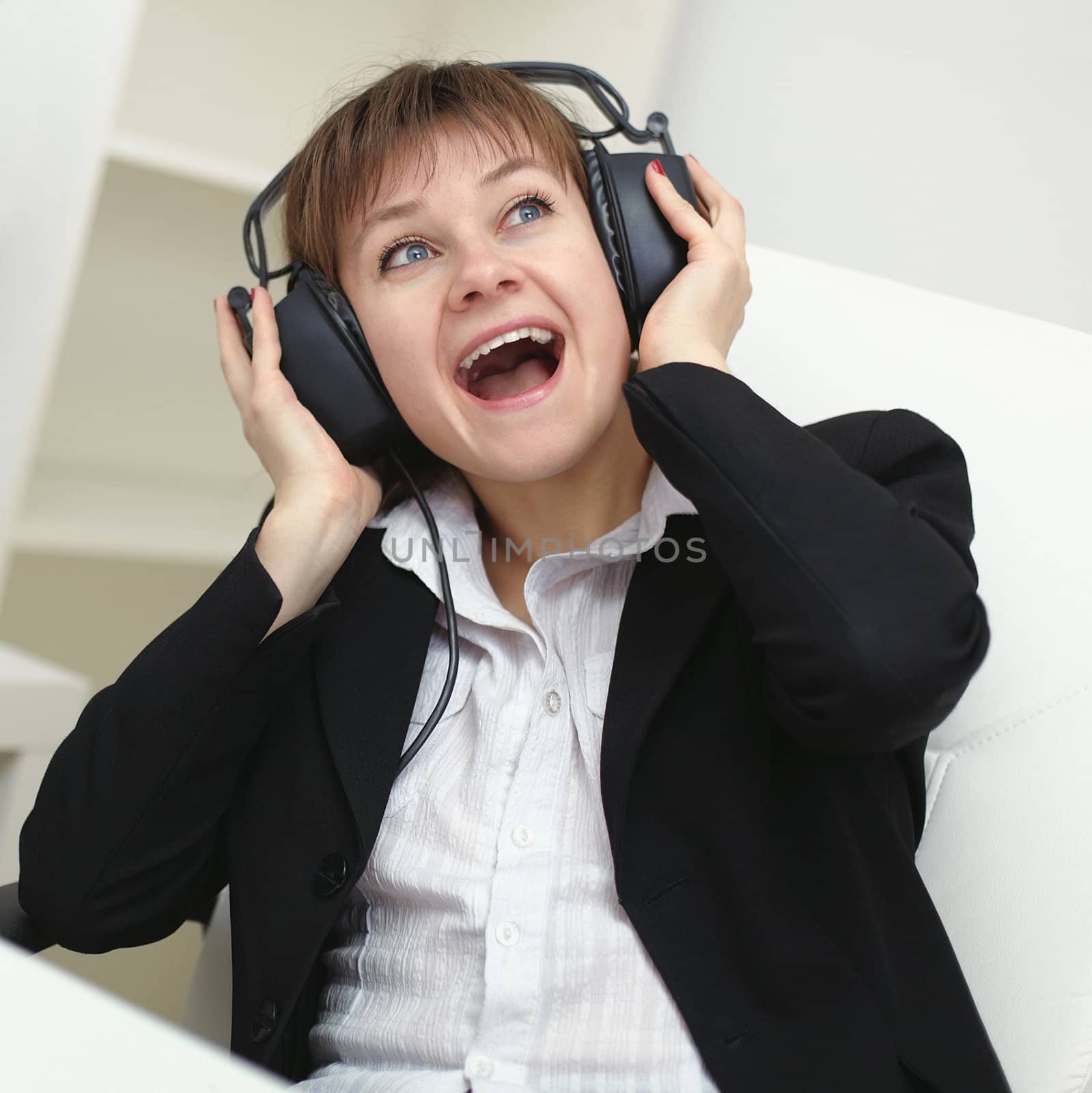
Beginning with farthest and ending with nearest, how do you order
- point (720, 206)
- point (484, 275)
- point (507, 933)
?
point (720, 206) → point (484, 275) → point (507, 933)

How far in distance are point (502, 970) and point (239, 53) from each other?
5.69ft

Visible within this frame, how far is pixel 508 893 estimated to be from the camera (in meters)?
0.90

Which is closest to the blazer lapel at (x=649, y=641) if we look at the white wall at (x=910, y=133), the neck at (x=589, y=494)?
the neck at (x=589, y=494)

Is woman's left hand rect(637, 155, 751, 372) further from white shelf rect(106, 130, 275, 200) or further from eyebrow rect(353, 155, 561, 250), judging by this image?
white shelf rect(106, 130, 275, 200)

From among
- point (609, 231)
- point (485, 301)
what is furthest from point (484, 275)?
point (609, 231)

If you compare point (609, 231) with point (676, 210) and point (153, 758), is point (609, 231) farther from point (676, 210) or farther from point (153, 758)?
point (153, 758)

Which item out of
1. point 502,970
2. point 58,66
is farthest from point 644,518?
point 58,66

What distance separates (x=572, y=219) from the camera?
107cm

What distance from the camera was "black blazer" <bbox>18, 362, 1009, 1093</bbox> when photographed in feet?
2.60

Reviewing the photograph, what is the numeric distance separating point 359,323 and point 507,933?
23.6 inches

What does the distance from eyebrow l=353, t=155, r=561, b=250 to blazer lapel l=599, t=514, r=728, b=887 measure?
37cm

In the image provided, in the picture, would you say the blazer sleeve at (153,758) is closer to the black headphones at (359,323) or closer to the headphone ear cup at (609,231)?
the black headphones at (359,323)

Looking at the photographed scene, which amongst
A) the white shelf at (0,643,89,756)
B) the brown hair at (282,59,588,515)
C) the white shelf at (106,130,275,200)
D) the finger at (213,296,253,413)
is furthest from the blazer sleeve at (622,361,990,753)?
the white shelf at (106,130,275,200)

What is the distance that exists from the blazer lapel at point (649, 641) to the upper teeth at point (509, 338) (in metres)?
0.21
